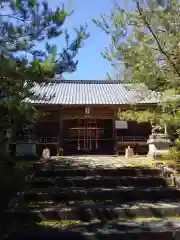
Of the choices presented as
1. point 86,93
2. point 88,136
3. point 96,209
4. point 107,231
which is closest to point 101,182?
point 96,209

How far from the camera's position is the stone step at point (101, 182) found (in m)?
6.91

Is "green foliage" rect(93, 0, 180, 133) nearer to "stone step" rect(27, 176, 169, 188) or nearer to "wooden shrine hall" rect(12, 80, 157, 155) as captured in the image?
"stone step" rect(27, 176, 169, 188)

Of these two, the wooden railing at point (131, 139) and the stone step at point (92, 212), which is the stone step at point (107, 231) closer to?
the stone step at point (92, 212)

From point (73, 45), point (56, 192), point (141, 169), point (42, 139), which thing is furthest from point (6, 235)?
point (42, 139)

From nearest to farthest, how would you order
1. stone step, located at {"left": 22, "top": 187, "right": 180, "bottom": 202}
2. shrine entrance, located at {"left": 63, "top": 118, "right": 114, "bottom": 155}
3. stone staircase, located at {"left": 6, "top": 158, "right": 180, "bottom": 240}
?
stone staircase, located at {"left": 6, "top": 158, "right": 180, "bottom": 240} < stone step, located at {"left": 22, "top": 187, "right": 180, "bottom": 202} < shrine entrance, located at {"left": 63, "top": 118, "right": 114, "bottom": 155}

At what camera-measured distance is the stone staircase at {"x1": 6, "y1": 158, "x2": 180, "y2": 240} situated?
14.2ft

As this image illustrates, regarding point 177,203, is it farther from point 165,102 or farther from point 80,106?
point 80,106

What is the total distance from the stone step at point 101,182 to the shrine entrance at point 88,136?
9.41 m

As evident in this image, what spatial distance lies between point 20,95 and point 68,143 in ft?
40.9

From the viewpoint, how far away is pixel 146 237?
4262mm

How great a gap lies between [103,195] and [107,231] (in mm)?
1718

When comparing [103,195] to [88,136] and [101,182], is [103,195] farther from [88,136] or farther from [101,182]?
[88,136]

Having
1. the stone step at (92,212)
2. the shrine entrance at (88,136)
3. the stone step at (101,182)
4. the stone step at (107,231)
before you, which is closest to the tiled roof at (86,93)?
the shrine entrance at (88,136)

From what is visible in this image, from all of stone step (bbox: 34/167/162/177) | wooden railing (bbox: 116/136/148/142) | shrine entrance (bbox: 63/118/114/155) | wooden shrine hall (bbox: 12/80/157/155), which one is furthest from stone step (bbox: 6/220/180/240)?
shrine entrance (bbox: 63/118/114/155)
